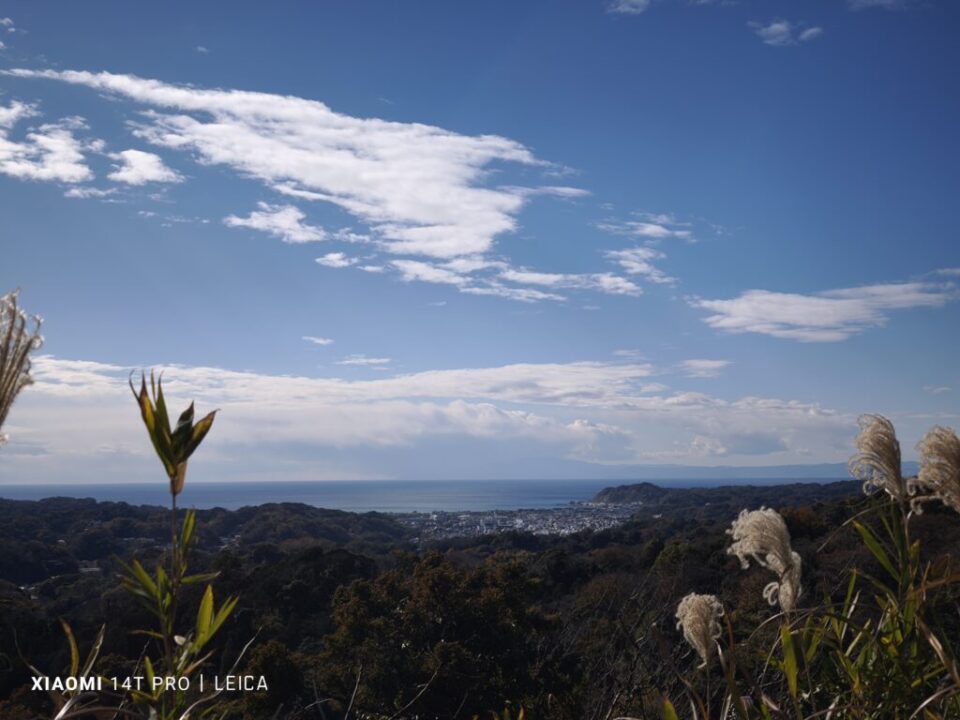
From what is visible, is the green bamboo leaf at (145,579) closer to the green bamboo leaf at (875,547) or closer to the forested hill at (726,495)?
the green bamboo leaf at (875,547)

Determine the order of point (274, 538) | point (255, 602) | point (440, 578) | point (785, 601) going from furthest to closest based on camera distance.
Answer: point (274, 538) → point (255, 602) → point (440, 578) → point (785, 601)

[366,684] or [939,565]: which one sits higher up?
[939,565]

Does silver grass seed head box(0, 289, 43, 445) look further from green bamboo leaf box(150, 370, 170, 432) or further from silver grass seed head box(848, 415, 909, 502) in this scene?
silver grass seed head box(848, 415, 909, 502)

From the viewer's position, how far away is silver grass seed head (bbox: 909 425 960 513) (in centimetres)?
141

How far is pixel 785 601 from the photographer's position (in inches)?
63.1

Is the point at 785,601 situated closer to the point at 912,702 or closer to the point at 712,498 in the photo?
the point at 912,702

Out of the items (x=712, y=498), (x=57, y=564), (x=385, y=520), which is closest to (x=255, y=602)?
(x=57, y=564)

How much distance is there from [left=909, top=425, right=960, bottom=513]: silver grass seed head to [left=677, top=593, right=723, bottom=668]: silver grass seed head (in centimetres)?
46

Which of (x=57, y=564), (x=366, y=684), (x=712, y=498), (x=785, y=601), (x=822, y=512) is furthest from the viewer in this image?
(x=712, y=498)

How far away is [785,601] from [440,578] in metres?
8.64

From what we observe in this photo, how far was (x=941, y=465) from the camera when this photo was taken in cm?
142

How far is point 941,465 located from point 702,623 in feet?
1.86

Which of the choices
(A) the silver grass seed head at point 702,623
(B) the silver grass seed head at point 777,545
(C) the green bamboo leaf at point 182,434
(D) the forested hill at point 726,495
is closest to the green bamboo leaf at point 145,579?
(C) the green bamboo leaf at point 182,434

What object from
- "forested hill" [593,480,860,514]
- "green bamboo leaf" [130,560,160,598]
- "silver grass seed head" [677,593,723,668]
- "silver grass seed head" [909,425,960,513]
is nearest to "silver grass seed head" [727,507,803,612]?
"silver grass seed head" [677,593,723,668]
